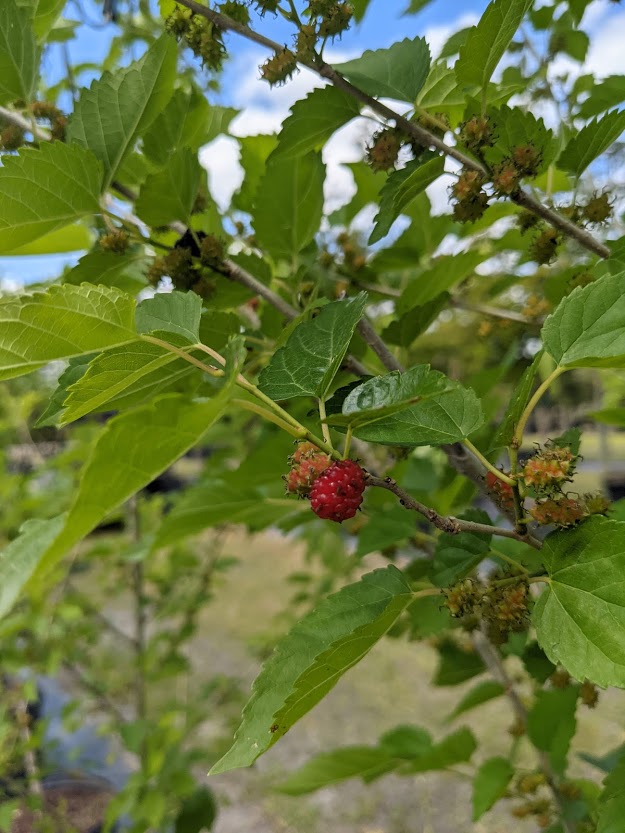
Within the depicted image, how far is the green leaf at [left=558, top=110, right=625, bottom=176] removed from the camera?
0.43 metres

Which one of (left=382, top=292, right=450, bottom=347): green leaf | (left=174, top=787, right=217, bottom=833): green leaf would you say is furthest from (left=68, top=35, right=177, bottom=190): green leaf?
(left=174, top=787, right=217, bottom=833): green leaf

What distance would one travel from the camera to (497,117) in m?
0.43

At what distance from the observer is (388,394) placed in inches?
12.5

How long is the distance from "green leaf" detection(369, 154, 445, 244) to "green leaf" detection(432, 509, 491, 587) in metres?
0.23

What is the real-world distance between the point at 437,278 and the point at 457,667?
0.49 meters

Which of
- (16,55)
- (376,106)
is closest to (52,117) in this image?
(16,55)

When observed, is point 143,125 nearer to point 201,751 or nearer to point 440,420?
point 440,420

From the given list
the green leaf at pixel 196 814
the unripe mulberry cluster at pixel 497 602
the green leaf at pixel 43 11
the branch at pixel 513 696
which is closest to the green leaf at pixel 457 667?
the branch at pixel 513 696

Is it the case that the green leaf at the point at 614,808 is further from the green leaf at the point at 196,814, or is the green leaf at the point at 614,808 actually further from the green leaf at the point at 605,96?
the green leaf at the point at 196,814

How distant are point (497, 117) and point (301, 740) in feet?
6.40

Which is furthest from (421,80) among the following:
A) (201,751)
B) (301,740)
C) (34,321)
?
(301,740)

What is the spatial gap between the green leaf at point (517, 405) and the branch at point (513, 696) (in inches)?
14.0

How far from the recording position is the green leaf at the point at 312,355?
34cm

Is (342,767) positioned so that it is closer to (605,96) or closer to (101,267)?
(101,267)
